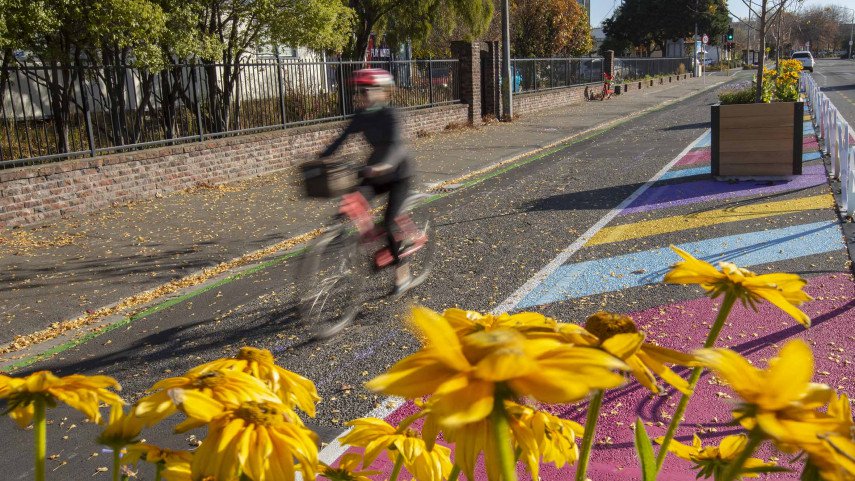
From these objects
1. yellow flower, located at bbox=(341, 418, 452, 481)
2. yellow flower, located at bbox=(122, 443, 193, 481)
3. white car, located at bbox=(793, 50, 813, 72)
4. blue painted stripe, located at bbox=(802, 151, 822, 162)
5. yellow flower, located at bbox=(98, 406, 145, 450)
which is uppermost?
white car, located at bbox=(793, 50, 813, 72)

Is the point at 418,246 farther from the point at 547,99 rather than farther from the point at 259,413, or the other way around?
the point at 547,99

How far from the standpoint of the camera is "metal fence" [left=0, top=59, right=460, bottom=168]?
37.5 feet

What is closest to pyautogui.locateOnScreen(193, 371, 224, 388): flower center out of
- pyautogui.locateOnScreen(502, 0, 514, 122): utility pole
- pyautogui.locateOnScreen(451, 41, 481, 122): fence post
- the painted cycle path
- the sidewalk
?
the painted cycle path

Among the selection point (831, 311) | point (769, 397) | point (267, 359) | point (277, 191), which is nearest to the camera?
point (769, 397)

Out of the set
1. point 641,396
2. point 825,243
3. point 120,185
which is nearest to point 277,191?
point 120,185

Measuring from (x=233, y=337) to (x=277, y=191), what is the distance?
753cm

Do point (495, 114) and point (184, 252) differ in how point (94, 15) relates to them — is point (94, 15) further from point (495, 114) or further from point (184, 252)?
point (495, 114)

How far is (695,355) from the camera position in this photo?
2.74 feet

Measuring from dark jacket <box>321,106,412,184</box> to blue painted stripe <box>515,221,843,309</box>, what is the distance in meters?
1.68

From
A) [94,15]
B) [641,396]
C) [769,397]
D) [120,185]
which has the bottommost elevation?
[641,396]

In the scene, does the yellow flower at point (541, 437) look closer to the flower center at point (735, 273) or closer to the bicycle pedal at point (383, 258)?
the flower center at point (735, 273)

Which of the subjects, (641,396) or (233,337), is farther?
(233,337)

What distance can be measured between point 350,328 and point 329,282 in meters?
0.48

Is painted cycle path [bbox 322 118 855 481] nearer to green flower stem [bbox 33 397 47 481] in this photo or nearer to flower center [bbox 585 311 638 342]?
flower center [bbox 585 311 638 342]
